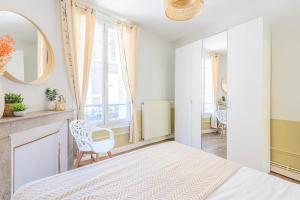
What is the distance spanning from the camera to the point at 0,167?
1.34 m

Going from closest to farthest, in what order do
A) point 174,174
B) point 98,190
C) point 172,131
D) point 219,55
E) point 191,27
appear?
point 98,190
point 174,174
point 219,55
point 191,27
point 172,131

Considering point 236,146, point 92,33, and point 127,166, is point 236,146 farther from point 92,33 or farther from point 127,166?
point 92,33

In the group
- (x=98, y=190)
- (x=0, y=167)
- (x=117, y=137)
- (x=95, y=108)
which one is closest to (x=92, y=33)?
(x=95, y=108)

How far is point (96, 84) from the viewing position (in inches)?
117

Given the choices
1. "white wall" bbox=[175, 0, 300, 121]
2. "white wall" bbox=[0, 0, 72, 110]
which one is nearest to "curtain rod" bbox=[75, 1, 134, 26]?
"white wall" bbox=[0, 0, 72, 110]

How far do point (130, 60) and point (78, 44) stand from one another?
1.00 metres

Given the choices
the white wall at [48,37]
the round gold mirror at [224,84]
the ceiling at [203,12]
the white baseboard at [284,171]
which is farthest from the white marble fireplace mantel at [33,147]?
the white baseboard at [284,171]

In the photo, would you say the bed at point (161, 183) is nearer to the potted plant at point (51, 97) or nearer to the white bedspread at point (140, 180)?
the white bedspread at point (140, 180)

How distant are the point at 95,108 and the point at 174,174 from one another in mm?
2170

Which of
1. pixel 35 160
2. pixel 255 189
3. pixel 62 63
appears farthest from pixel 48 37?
pixel 255 189

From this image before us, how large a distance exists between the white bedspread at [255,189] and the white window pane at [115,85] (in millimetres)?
2478

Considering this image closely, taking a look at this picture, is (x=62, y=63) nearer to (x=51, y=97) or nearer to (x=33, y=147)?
(x=51, y=97)

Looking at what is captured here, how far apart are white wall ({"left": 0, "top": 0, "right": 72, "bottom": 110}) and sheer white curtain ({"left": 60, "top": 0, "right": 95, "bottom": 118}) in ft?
0.28

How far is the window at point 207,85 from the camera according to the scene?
9.87 ft
